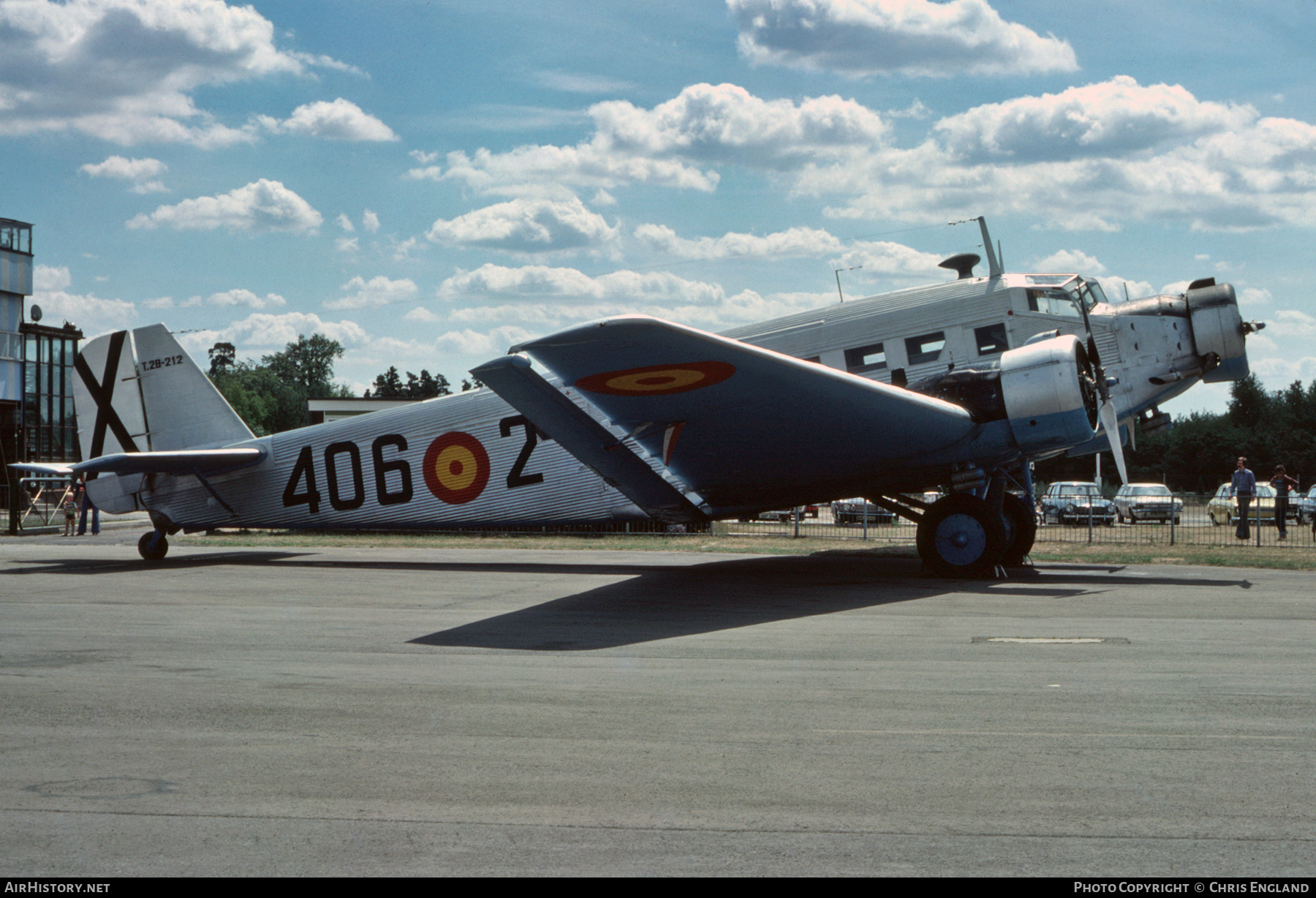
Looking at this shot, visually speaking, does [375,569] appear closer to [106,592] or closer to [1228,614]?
[106,592]

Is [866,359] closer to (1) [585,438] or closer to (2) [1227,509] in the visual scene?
(1) [585,438]

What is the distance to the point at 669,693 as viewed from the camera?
21.9ft

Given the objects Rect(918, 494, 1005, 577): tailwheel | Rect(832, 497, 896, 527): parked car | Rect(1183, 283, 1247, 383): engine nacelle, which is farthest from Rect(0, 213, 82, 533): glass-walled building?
Rect(1183, 283, 1247, 383): engine nacelle

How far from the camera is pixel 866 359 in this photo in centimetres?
1568

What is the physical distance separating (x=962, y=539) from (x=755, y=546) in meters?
8.42

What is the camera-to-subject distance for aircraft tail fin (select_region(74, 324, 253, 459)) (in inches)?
752

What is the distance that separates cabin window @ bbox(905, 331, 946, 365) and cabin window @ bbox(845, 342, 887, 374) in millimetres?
386

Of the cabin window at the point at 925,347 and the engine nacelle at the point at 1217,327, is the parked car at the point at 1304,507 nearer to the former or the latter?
the engine nacelle at the point at 1217,327

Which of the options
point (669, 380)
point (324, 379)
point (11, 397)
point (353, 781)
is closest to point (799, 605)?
point (669, 380)

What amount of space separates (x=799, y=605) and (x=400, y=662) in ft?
16.9

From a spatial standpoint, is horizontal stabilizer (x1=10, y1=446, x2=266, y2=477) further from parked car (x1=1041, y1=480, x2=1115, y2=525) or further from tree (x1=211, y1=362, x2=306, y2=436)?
tree (x1=211, y1=362, x2=306, y2=436)

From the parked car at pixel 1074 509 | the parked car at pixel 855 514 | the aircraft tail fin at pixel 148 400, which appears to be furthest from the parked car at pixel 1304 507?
the aircraft tail fin at pixel 148 400
